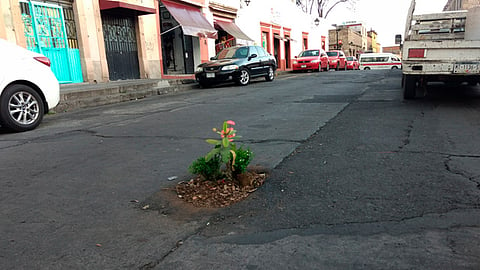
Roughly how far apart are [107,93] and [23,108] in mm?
5163

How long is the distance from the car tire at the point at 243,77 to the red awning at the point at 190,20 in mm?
4404

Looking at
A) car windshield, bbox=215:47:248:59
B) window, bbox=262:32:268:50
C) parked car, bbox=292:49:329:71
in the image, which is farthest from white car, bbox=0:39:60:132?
window, bbox=262:32:268:50

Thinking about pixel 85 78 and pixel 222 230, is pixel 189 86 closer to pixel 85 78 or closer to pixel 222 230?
pixel 85 78

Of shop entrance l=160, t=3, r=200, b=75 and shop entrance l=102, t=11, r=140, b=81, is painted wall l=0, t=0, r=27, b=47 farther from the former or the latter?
shop entrance l=160, t=3, r=200, b=75

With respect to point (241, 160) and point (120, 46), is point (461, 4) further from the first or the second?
point (120, 46)

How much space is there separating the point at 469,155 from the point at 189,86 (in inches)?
493

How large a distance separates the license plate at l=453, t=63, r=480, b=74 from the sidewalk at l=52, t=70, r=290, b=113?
9.24 meters

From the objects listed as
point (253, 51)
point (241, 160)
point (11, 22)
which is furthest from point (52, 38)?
point (241, 160)

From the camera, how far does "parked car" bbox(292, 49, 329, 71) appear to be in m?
26.5

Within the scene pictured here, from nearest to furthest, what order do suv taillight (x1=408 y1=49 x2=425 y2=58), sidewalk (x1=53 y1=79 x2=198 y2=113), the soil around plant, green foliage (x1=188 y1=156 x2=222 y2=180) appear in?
the soil around plant
green foliage (x1=188 y1=156 x2=222 y2=180)
suv taillight (x1=408 y1=49 x2=425 y2=58)
sidewalk (x1=53 y1=79 x2=198 y2=113)

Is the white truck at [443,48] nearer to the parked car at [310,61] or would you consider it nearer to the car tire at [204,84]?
the car tire at [204,84]

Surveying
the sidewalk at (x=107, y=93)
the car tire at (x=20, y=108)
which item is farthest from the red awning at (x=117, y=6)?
the car tire at (x=20, y=108)

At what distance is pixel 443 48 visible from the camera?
7.29 metres

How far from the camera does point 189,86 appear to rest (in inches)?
613
